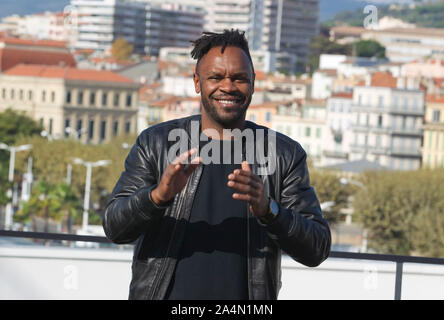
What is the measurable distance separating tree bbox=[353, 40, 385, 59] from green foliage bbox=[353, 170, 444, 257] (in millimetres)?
86932

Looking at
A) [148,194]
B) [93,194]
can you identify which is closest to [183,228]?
[148,194]

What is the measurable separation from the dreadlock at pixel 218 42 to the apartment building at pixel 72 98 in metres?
110

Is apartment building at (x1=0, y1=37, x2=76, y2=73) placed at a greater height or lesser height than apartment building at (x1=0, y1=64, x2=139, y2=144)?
greater

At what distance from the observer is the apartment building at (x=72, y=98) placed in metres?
114

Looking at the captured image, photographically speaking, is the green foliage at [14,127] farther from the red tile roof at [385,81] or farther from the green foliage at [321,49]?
the green foliage at [321,49]

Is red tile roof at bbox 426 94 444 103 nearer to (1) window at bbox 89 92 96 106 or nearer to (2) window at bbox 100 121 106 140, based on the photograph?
(1) window at bbox 89 92 96 106

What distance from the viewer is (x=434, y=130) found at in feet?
275

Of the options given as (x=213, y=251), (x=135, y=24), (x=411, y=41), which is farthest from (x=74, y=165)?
(x=135, y=24)

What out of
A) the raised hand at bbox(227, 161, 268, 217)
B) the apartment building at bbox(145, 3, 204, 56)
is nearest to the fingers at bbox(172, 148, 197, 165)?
the raised hand at bbox(227, 161, 268, 217)

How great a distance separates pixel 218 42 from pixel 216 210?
413 mm

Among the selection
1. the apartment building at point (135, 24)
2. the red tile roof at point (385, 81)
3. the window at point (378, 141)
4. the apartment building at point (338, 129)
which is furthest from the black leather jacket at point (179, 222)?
the apartment building at point (135, 24)

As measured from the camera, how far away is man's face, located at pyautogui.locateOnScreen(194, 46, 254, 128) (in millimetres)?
3049

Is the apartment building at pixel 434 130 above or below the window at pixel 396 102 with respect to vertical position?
Result: below
